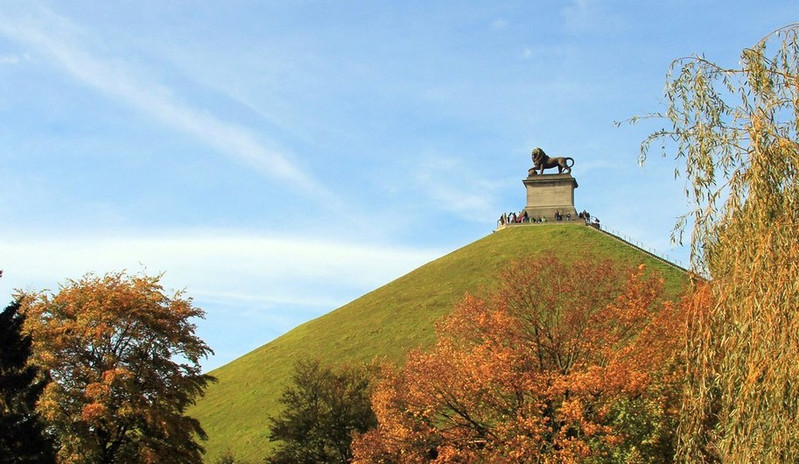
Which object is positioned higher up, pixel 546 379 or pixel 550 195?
pixel 550 195

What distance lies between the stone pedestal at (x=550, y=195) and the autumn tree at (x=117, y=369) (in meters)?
63.9

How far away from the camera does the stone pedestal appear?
100m

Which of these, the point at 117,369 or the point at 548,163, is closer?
the point at 117,369

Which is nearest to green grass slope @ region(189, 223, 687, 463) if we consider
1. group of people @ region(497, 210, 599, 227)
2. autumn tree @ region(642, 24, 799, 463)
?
group of people @ region(497, 210, 599, 227)

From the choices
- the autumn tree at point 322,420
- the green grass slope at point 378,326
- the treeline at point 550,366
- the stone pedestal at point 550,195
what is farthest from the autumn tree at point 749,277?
the stone pedestal at point 550,195

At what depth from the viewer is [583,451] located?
29.9 meters

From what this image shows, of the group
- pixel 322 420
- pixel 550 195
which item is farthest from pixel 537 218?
pixel 322 420

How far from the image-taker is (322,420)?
4781 centimetres

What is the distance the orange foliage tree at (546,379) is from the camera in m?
30.8

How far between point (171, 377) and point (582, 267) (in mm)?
19146

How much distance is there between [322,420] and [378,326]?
112 feet

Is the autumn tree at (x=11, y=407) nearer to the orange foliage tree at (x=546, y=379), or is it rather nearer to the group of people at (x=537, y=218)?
the orange foliage tree at (x=546, y=379)

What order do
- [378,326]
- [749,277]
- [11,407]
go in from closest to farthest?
→ [749,277], [11,407], [378,326]

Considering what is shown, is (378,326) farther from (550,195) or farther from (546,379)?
(546,379)
